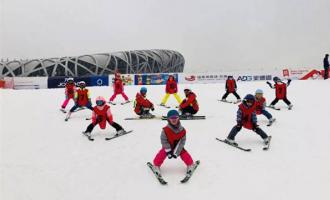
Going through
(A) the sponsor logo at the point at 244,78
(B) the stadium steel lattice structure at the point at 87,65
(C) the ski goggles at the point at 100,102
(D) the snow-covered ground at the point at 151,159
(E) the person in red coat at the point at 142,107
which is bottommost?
(D) the snow-covered ground at the point at 151,159

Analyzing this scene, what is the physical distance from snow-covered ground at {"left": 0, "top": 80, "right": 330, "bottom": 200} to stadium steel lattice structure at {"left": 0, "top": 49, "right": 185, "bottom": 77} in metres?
57.2

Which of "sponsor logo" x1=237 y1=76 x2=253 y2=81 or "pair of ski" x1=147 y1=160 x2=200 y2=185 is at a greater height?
"sponsor logo" x1=237 y1=76 x2=253 y2=81

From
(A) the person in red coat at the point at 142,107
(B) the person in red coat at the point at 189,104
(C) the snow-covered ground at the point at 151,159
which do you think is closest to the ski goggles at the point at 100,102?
(C) the snow-covered ground at the point at 151,159

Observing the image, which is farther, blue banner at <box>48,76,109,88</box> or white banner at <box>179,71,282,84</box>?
blue banner at <box>48,76,109,88</box>

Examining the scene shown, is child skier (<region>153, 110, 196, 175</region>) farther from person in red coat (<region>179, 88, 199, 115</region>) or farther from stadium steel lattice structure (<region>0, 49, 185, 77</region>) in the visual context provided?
stadium steel lattice structure (<region>0, 49, 185, 77</region>)

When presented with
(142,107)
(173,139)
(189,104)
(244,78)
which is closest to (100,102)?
(173,139)

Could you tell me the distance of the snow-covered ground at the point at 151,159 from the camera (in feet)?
21.3

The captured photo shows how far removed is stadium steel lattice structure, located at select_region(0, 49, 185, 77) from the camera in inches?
2665

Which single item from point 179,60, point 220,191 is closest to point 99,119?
point 220,191

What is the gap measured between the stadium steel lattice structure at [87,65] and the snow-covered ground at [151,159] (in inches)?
2251

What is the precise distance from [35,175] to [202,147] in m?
4.10

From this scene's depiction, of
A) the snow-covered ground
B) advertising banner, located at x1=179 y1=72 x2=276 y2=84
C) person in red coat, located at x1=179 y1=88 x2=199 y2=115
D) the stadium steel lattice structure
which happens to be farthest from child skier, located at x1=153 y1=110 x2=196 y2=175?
the stadium steel lattice structure

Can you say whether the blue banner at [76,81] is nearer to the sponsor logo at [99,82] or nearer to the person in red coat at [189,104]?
the sponsor logo at [99,82]

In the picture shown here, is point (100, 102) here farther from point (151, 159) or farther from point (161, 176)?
point (161, 176)
